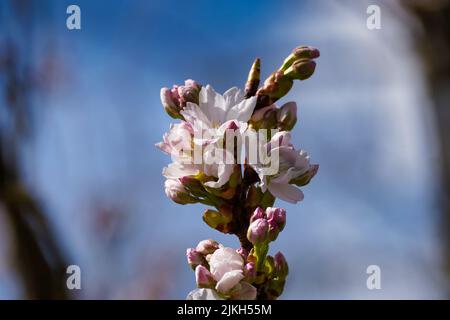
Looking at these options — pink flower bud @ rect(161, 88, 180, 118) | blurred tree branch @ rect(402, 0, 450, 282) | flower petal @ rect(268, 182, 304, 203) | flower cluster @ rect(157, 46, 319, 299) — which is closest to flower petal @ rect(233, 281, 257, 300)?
flower cluster @ rect(157, 46, 319, 299)

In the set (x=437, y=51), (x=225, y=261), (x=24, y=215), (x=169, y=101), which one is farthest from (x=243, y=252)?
(x=437, y=51)

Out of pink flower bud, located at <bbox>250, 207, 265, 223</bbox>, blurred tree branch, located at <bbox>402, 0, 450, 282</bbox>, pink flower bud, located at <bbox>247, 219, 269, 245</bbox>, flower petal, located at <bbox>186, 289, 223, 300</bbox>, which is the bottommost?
flower petal, located at <bbox>186, 289, 223, 300</bbox>

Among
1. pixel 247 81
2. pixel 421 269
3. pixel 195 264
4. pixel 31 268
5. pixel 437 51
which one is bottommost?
pixel 421 269

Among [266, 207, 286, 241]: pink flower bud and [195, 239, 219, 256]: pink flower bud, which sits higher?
[266, 207, 286, 241]: pink flower bud

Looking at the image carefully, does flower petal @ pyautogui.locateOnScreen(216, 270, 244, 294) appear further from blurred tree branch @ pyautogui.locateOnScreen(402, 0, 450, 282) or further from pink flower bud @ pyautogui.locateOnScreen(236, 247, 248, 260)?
blurred tree branch @ pyautogui.locateOnScreen(402, 0, 450, 282)

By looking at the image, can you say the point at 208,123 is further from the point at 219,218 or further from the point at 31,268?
the point at 31,268

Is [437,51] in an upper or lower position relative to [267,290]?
upper
